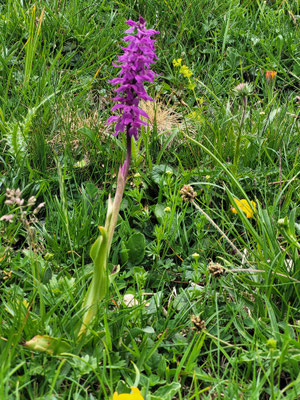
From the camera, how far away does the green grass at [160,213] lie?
1414mm

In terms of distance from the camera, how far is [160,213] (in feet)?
6.65

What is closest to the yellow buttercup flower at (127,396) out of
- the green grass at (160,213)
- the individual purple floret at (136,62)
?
the green grass at (160,213)

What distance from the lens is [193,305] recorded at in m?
1.66

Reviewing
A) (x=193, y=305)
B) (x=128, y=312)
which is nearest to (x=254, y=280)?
(x=193, y=305)

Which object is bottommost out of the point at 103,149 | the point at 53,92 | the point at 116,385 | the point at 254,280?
the point at 116,385

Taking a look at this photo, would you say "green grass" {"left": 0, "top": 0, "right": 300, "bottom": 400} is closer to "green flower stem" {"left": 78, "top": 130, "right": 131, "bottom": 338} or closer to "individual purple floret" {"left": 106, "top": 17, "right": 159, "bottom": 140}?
"green flower stem" {"left": 78, "top": 130, "right": 131, "bottom": 338}

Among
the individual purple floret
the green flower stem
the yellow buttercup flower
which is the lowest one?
the yellow buttercup flower

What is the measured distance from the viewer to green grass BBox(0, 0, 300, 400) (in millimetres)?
1414

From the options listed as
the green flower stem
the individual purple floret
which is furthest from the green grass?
the individual purple floret

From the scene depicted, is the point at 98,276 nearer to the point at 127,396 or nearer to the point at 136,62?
the point at 127,396

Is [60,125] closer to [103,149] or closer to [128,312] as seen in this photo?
[103,149]

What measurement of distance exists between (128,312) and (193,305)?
27 cm

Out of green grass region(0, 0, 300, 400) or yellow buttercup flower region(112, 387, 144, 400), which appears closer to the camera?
yellow buttercup flower region(112, 387, 144, 400)

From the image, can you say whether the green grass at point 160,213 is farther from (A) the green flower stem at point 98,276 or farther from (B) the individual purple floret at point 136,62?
(B) the individual purple floret at point 136,62
